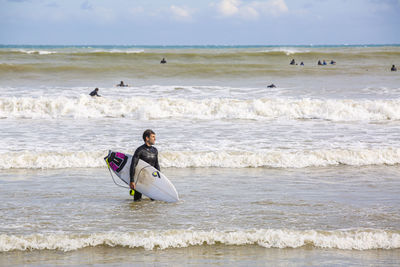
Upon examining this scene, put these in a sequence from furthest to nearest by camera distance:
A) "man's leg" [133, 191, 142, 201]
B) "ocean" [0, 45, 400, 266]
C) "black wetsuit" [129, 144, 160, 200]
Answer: "man's leg" [133, 191, 142, 201] < "black wetsuit" [129, 144, 160, 200] < "ocean" [0, 45, 400, 266]

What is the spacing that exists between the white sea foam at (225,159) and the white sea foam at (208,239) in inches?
192

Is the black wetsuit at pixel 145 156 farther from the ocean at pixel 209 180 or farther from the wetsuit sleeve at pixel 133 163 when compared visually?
the ocean at pixel 209 180

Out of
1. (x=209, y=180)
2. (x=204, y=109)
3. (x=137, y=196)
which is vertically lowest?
(x=137, y=196)

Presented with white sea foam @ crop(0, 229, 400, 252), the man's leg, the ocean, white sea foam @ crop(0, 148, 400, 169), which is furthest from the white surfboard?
white sea foam @ crop(0, 148, 400, 169)

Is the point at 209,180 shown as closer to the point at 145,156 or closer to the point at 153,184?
the point at 153,184

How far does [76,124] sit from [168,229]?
36.3 ft

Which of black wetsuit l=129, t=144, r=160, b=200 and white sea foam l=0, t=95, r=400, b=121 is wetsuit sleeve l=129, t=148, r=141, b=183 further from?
white sea foam l=0, t=95, r=400, b=121

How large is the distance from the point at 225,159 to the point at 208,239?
5291 mm

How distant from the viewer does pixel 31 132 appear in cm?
1579

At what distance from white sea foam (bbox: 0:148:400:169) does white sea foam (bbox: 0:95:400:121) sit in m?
6.63

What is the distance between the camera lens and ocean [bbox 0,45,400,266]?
684 centimetres

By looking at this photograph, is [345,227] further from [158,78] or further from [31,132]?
[158,78]

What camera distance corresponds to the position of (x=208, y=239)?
7.04 metres

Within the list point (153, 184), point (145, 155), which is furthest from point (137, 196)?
point (145, 155)
